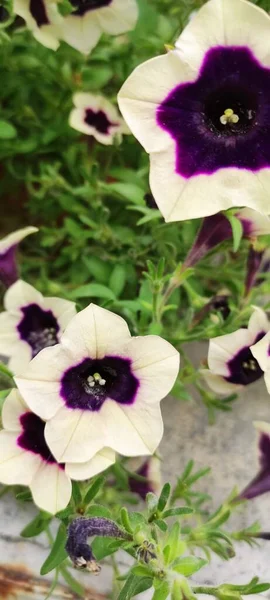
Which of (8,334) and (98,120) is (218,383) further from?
(98,120)

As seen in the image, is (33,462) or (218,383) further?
(218,383)

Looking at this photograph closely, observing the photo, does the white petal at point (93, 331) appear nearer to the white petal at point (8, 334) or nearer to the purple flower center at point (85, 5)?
the white petal at point (8, 334)

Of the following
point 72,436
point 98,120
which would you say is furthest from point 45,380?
point 98,120

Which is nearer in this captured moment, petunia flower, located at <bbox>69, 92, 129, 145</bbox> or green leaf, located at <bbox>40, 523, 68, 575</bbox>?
green leaf, located at <bbox>40, 523, 68, 575</bbox>

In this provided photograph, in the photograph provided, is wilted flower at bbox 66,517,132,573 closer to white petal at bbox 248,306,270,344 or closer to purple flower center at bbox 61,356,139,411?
purple flower center at bbox 61,356,139,411

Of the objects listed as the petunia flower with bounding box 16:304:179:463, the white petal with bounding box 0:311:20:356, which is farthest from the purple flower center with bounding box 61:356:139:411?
the white petal with bounding box 0:311:20:356

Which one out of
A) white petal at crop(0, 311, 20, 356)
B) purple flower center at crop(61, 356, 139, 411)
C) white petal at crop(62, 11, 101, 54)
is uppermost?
white petal at crop(62, 11, 101, 54)

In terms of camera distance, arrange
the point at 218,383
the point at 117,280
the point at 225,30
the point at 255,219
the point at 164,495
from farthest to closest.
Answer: the point at 117,280
the point at 218,383
the point at 255,219
the point at 164,495
the point at 225,30

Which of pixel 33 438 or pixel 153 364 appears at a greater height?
pixel 153 364
